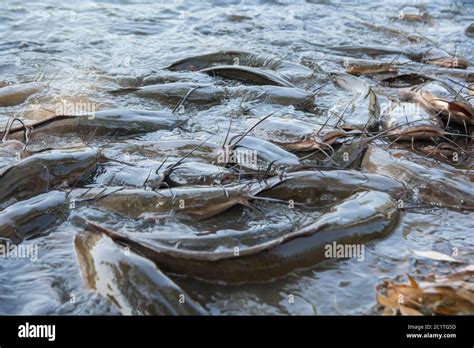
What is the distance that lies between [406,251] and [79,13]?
6.62 meters

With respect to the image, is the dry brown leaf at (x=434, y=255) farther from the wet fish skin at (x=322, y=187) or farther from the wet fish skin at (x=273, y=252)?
the wet fish skin at (x=322, y=187)

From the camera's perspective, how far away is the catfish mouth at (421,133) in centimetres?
438

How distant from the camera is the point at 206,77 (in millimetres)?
5973

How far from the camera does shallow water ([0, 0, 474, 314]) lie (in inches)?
109

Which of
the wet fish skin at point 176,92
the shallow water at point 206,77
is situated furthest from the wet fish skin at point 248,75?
the wet fish skin at point 176,92

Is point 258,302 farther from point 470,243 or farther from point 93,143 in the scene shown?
point 93,143

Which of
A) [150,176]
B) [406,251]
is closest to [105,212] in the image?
[150,176]

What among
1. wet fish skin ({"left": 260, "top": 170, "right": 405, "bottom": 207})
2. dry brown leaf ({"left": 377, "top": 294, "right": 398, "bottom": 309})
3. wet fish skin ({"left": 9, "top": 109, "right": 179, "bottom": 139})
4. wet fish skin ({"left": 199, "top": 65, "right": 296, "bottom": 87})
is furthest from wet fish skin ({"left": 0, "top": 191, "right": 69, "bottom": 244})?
wet fish skin ({"left": 199, "top": 65, "right": 296, "bottom": 87})

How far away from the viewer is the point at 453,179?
146 inches

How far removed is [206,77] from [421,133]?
2501 mm

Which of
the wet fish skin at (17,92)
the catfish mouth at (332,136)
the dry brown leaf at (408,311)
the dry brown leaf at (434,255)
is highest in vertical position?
the catfish mouth at (332,136)

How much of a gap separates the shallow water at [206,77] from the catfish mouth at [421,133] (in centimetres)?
92

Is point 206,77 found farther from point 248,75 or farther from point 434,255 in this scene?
point 434,255

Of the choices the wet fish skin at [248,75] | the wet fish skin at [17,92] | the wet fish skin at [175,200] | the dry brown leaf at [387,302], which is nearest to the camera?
the dry brown leaf at [387,302]
